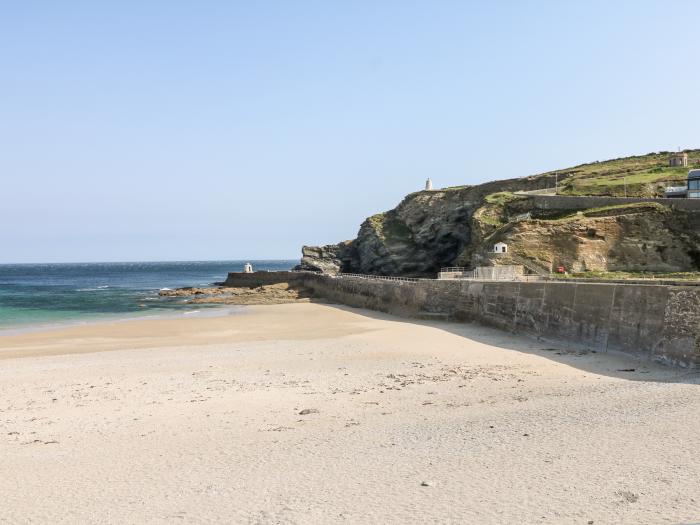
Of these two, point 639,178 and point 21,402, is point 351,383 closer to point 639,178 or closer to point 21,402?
point 21,402

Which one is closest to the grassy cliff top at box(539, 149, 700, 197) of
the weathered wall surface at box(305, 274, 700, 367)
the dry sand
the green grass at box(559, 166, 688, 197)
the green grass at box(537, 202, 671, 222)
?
the green grass at box(559, 166, 688, 197)

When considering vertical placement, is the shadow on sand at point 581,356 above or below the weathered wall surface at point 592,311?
below

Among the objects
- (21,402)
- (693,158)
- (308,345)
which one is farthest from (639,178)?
(21,402)

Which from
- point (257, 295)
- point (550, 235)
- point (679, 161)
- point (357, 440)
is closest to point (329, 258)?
point (257, 295)

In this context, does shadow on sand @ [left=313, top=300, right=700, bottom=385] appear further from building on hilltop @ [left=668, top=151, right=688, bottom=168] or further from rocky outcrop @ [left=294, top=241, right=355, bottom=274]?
rocky outcrop @ [left=294, top=241, right=355, bottom=274]

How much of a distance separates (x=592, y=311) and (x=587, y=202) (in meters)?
26.2

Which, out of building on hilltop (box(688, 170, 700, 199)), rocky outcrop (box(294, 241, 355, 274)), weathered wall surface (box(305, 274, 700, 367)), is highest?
building on hilltop (box(688, 170, 700, 199))

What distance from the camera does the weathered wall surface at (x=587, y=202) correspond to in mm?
33844

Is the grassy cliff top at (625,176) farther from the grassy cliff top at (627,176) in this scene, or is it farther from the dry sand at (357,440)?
the dry sand at (357,440)

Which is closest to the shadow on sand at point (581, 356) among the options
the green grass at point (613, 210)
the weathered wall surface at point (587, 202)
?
the green grass at point (613, 210)

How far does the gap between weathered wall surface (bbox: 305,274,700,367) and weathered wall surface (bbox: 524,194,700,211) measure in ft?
59.3

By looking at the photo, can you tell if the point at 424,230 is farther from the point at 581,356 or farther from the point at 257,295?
the point at 581,356

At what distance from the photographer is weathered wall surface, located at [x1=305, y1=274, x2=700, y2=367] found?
1277 centimetres

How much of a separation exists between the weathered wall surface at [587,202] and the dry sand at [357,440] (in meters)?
23.6
